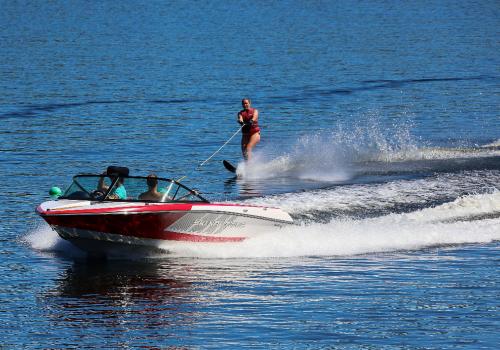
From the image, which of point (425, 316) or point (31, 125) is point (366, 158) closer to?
point (31, 125)

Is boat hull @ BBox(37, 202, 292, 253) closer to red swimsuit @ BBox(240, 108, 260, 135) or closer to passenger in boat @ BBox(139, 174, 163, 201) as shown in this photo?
passenger in boat @ BBox(139, 174, 163, 201)

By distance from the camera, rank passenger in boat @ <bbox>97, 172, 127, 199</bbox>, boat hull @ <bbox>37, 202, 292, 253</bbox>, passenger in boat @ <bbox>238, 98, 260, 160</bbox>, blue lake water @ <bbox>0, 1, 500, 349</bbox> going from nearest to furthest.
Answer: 1. blue lake water @ <bbox>0, 1, 500, 349</bbox>
2. boat hull @ <bbox>37, 202, 292, 253</bbox>
3. passenger in boat @ <bbox>97, 172, 127, 199</bbox>
4. passenger in boat @ <bbox>238, 98, 260, 160</bbox>

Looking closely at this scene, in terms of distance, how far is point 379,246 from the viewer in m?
24.2

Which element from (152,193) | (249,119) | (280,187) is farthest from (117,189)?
(249,119)

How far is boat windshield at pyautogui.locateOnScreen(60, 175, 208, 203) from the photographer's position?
2280cm

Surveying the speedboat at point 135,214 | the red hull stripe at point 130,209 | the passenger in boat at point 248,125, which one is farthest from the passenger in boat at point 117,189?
the passenger in boat at point 248,125

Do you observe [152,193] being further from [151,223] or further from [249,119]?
[249,119]

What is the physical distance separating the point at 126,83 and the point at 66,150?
2256cm

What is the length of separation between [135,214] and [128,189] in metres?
0.74

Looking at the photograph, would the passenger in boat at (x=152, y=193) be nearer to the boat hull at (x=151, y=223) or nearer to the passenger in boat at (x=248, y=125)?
the boat hull at (x=151, y=223)

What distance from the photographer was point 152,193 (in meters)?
22.9

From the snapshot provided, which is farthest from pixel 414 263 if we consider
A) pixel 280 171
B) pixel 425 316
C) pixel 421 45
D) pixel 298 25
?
pixel 298 25

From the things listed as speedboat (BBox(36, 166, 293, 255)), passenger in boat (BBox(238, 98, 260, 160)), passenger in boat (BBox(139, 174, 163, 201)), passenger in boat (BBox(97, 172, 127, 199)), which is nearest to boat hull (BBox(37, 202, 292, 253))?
speedboat (BBox(36, 166, 293, 255))

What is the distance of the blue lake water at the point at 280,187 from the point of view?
18.8 m
